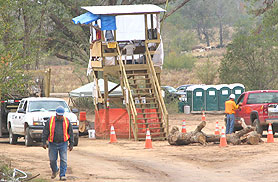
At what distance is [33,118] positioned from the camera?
67.2 ft

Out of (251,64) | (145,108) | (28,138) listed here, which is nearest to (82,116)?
(145,108)

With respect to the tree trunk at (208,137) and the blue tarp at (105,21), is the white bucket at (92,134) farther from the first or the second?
the tree trunk at (208,137)

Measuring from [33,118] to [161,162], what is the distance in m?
6.10

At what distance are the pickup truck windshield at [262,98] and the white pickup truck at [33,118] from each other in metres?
6.91

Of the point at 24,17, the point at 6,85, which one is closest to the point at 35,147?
the point at 6,85

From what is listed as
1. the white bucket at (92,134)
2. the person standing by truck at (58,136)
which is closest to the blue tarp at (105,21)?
the white bucket at (92,134)

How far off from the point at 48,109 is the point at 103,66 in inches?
205

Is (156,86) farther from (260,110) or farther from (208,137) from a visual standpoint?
(208,137)

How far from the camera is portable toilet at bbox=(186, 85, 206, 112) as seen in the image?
39.8 m

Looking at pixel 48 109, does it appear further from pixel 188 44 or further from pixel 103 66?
pixel 188 44

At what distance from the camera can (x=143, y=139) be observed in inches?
930

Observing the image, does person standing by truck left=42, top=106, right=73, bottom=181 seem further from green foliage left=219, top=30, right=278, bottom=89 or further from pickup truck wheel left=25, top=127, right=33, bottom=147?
green foliage left=219, top=30, right=278, bottom=89

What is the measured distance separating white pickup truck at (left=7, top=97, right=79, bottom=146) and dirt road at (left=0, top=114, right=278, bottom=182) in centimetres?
56

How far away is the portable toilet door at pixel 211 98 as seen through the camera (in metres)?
39.7
